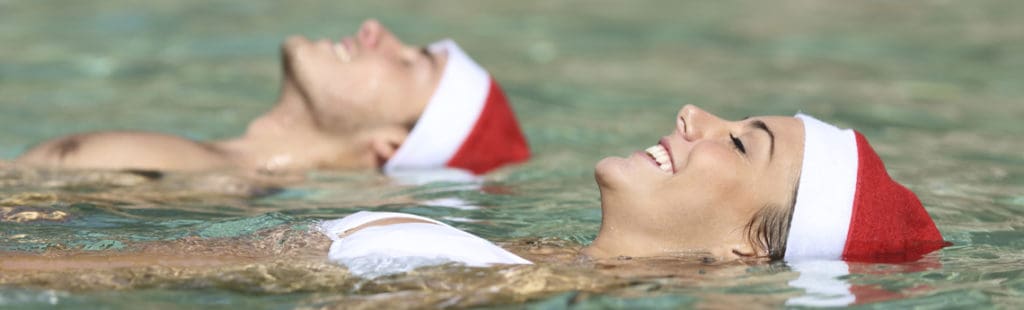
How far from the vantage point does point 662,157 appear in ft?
13.1

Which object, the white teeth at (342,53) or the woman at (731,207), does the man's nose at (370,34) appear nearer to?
the white teeth at (342,53)

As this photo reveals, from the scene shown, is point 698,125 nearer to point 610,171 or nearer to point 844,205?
point 610,171

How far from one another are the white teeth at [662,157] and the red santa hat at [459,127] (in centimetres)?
220

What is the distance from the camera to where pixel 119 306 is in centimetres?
352

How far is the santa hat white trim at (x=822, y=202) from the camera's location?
386 centimetres

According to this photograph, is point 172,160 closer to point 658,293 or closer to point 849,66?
point 658,293

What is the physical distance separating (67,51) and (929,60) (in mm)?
5972

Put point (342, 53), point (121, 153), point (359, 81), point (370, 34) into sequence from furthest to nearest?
point (370, 34), point (342, 53), point (359, 81), point (121, 153)

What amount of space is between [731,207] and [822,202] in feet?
0.85

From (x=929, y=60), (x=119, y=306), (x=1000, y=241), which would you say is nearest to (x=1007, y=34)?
(x=929, y=60)

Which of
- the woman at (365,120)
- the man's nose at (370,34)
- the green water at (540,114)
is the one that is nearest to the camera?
the green water at (540,114)

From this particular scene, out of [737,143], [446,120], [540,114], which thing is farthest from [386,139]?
[737,143]

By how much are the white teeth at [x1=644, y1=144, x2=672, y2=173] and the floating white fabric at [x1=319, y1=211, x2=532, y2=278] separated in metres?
0.50

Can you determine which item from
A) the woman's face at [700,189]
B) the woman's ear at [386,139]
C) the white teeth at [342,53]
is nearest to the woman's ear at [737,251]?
the woman's face at [700,189]
